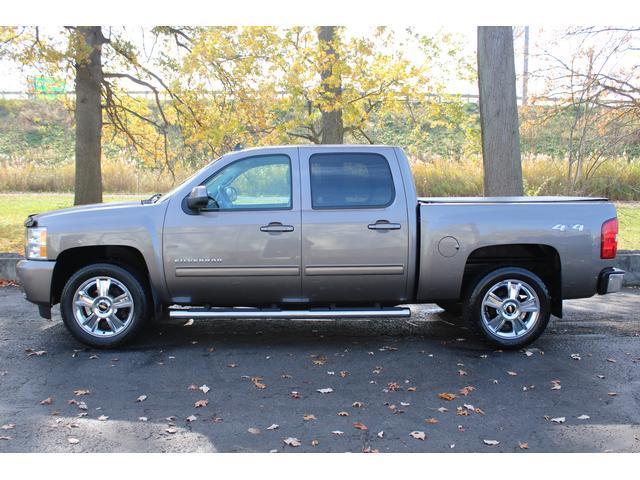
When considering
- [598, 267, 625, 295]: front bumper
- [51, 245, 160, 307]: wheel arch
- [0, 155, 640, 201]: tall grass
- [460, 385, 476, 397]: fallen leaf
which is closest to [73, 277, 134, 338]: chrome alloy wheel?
[51, 245, 160, 307]: wheel arch

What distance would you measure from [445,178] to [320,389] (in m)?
13.3

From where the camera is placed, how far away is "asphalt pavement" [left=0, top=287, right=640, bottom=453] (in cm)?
399

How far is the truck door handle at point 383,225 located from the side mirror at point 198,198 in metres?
1.59

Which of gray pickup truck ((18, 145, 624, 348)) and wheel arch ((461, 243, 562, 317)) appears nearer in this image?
gray pickup truck ((18, 145, 624, 348))

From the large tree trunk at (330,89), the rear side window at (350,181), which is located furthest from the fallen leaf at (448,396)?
the large tree trunk at (330,89)

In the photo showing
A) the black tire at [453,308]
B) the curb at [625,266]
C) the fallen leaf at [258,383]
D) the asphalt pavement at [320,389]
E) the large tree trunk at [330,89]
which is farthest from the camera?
the large tree trunk at [330,89]

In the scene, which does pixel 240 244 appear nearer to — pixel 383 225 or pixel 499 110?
pixel 383 225

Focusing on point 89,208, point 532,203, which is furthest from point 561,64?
point 89,208

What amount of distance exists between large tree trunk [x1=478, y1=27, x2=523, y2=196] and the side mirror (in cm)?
520

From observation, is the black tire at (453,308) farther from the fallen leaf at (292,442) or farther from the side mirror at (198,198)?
the fallen leaf at (292,442)

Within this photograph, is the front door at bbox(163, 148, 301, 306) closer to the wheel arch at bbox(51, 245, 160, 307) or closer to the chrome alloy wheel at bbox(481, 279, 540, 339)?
the wheel arch at bbox(51, 245, 160, 307)

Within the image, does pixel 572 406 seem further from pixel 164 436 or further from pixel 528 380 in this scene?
pixel 164 436

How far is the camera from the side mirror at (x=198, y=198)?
573 centimetres

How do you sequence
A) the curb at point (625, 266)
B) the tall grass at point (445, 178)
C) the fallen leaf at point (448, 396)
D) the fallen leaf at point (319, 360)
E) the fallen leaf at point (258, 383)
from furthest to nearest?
the tall grass at point (445, 178), the curb at point (625, 266), the fallen leaf at point (319, 360), the fallen leaf at point (258, 383), the fallen leaf at point (448, 396)
